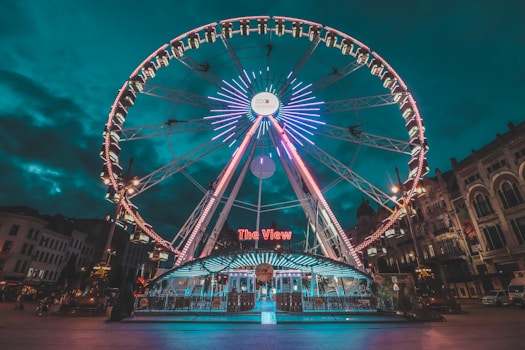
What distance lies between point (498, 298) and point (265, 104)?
28.9 metres

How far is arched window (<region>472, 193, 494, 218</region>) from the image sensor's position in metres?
35.1

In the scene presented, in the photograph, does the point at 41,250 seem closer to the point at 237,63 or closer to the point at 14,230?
the point at 14,230

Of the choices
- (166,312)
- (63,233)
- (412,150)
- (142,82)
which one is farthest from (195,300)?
(63,233)

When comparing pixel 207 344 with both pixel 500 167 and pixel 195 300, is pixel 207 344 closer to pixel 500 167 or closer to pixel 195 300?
pixel 195 300

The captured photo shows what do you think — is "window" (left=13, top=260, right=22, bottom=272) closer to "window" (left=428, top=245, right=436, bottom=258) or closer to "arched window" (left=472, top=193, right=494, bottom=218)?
"window" (left=428, top=245, right=436, bottom=258)

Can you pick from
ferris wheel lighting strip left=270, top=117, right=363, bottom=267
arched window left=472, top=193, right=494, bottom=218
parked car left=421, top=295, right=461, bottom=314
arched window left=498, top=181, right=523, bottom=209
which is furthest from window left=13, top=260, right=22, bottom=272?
arched window left=498, top=181, right=523, bottom=209

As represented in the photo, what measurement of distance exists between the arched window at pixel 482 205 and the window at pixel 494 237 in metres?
2.03

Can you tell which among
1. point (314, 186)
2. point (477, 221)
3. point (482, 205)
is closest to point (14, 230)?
point (314, 186)

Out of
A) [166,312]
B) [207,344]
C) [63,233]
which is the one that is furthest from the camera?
[63,233]

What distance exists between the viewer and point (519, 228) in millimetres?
30984

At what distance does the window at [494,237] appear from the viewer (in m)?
33.0

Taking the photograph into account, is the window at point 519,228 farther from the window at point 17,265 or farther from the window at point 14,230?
the window at point 14,230

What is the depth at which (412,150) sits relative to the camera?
77.3 ft

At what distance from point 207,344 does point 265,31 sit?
2684 cm
